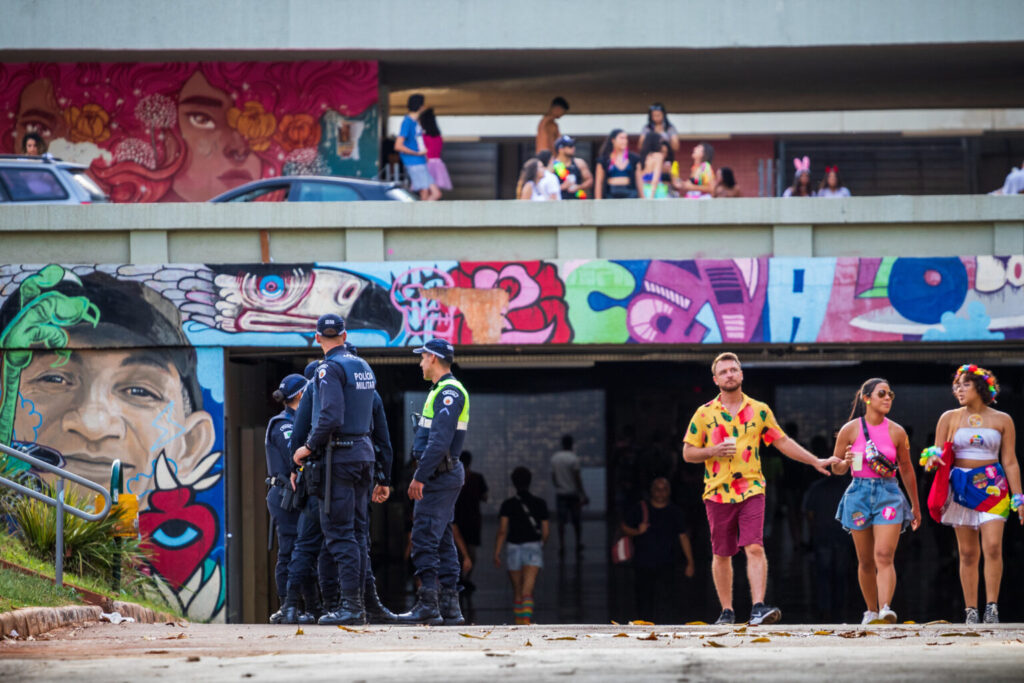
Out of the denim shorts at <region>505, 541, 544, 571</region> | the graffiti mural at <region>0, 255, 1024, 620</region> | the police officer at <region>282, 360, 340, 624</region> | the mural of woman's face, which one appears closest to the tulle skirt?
the mural of woman's face

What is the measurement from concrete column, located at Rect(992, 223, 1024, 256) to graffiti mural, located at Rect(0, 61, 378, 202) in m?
7.69

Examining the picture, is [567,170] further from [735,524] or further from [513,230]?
[735,524]

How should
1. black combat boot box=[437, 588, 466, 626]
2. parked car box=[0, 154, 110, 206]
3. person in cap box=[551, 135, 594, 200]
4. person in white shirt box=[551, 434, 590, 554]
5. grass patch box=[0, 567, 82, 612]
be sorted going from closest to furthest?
grass patch box=[0, 567, 82, 612]
black combat boot box=[437, 588, 466, 626]
parked car box=[0, 154, 110, 206]
person in cap box=[551, 135, 594, 200]
person in white shirt box=[551, 434, 590, 554]

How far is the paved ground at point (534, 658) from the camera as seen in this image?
5.37 m

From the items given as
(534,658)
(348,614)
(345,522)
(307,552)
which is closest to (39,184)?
(307,552)

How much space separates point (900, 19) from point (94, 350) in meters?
10.5

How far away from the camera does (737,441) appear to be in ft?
29.6

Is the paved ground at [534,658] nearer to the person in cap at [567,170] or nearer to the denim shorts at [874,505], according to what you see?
the denim shorts at [874,505]

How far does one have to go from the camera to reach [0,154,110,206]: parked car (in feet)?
45.8

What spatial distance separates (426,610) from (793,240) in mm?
6645

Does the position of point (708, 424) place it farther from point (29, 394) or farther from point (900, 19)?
point (900, 19)

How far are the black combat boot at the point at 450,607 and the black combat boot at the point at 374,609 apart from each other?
1.21 ft

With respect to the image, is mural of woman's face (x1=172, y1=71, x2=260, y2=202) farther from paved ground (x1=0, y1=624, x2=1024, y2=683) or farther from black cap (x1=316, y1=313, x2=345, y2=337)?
paved ground (x1=0, y1=624, x2=1024, y2=683)

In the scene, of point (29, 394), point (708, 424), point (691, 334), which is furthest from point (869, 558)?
point (29, 394)
